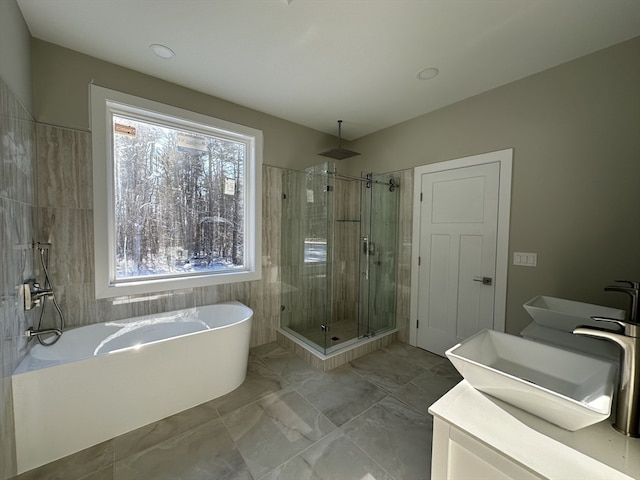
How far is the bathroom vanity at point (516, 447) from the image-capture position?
28.9 inches

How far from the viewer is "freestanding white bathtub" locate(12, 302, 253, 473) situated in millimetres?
1571

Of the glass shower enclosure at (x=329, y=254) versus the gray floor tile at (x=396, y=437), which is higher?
the glass shower enclosure at (x=329, y=254)

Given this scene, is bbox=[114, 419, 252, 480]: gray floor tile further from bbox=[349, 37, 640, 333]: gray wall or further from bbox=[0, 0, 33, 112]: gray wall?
bbox=[349, 37, 640, 333]: gray wall

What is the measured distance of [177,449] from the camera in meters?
1.70

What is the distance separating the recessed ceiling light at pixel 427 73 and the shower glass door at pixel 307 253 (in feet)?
3.63

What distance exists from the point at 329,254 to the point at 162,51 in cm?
227

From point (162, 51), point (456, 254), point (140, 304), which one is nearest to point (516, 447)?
point (456, 254)

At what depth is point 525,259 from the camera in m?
2.31

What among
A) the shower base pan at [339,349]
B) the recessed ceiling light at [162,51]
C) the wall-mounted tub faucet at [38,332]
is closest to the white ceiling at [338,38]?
the recessed ceiling light at [162,51]

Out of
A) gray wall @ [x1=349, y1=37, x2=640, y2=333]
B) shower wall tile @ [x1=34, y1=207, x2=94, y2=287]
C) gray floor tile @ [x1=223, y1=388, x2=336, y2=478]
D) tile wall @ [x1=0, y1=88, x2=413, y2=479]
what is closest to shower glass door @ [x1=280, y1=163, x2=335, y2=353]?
tile wall @ [x1=0, y1=88, x2=413, y2=479]

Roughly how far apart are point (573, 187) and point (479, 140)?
0.88 meters

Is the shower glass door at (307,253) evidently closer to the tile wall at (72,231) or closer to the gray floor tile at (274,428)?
the gray floor tile at (274,428)

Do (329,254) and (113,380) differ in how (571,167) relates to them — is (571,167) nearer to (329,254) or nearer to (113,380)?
(329,254)

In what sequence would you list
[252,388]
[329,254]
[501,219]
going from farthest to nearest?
[329,254], [501,219], [252,388]
